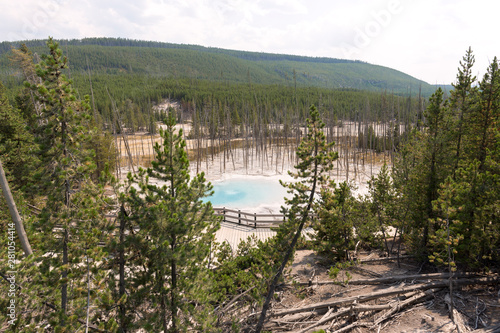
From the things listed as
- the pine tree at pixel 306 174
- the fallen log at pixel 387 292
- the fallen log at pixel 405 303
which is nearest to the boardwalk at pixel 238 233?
the fallen log at pixel 387 292

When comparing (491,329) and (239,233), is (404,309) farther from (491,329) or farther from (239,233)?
(239,233)

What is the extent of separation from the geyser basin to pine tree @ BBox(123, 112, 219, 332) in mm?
17360

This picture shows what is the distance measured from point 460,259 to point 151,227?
10528mm

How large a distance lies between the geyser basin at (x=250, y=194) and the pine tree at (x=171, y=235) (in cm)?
1736

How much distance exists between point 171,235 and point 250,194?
79.6ft

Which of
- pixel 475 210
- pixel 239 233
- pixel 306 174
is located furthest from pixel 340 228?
pixel 239 233

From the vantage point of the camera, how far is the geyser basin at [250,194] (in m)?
26.7

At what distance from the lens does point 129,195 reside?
637cm

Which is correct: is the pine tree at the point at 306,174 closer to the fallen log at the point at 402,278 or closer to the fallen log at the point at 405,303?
the fallen log at the point at 402,278

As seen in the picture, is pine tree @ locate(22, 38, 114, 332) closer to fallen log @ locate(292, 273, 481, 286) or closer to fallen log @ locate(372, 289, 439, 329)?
fallen log @ locate(292, 273, 481, 286)

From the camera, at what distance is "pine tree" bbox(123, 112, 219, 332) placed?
6363mm

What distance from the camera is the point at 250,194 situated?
1214 inches

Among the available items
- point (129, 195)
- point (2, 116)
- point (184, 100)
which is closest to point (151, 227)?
point (129, 195)

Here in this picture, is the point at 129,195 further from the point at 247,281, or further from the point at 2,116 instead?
the point at 2,116
